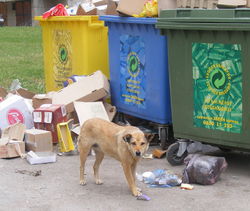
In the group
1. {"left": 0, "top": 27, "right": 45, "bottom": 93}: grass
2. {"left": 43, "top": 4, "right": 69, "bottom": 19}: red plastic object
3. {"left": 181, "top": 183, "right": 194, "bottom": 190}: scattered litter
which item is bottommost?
{"left": 181, "top": 183, "right": 194, "bottom": 190}: scattered litter

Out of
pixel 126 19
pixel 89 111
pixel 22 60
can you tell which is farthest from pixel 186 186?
pixel 22 60

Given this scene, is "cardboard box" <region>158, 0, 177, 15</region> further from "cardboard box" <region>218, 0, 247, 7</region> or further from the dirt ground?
the dirt ground

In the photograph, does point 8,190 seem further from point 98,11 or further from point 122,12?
point 98,11

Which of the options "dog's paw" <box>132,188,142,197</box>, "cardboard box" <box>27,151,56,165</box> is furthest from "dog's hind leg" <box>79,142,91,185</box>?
"cardboard box" <box>27,151,56,165</box>

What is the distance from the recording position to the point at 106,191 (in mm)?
5055

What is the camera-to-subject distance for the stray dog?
4734 mm

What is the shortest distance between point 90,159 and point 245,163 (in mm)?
1487

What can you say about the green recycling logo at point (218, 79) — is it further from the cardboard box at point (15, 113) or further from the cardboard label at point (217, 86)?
the cardboard box at point (15, 113)

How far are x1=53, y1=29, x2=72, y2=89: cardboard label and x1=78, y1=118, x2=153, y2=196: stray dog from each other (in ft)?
8.91

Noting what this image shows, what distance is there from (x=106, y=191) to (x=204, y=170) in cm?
82

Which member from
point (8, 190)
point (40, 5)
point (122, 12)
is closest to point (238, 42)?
point (122, 12)

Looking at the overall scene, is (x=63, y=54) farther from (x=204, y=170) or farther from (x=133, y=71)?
(x=204, y=170)

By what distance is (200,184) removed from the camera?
17.0 ft

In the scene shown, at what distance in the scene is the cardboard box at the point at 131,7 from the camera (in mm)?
6293
